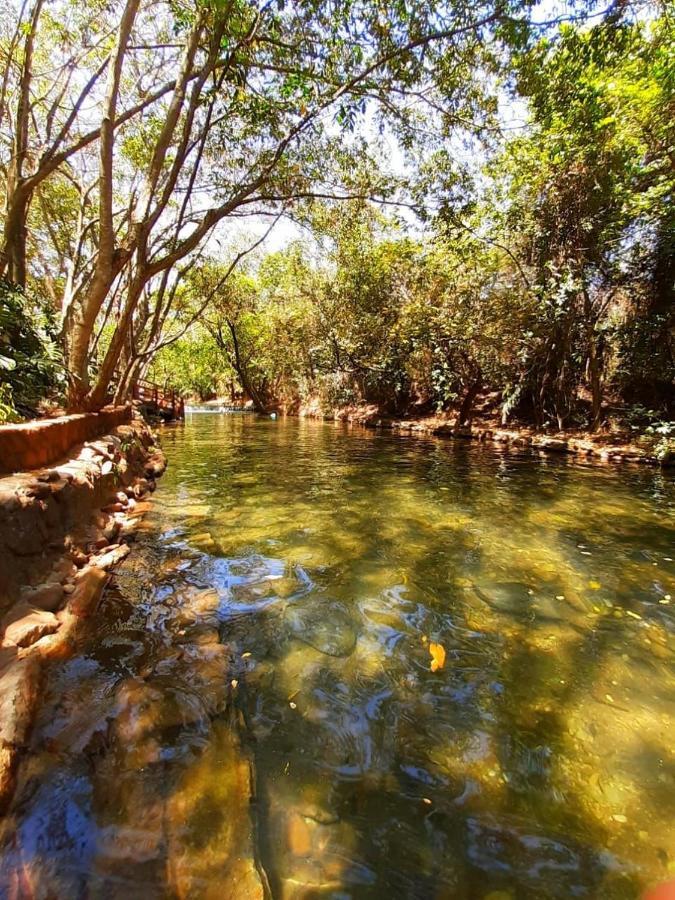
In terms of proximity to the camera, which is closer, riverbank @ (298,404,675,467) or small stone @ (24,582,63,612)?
small stone @ (24,582,63,612)

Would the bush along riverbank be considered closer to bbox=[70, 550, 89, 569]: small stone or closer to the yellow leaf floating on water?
bbox=[70, 550, 89, 569]: small stone

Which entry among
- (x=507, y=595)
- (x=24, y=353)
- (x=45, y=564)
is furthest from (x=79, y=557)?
(x=24, y=353)

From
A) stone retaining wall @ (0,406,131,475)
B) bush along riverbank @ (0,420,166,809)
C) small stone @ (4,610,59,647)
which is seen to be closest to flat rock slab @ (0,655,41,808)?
bush along riverbank @ (0,420,166,809)

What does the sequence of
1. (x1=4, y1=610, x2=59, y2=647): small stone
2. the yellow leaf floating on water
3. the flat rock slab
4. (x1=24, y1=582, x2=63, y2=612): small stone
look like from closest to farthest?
1. the flat rock slab
2. (x1=4, y1=610, x2=59, y2=647): small stone
3. the yellow leaf floating on water
4. (x1=24, y1=582, x2=63, y2=612): small stone

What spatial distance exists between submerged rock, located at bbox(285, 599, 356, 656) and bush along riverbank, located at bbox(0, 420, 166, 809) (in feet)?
4.93

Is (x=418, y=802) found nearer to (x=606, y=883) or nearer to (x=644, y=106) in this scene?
(x=606, y=883)

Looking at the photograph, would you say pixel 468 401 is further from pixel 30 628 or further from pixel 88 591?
pixel 30 628

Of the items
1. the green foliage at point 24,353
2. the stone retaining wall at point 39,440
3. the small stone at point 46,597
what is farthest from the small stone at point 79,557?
the green foliage at point 24,353

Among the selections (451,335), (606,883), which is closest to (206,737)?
(606,883)

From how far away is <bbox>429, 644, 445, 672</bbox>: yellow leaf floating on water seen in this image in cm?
276

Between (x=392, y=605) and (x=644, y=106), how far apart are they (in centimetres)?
1145

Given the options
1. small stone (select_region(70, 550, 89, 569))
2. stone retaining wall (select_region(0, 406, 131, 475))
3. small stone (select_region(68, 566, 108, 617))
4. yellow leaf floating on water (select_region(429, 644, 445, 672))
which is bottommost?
yellow leaf floating on water (select_region(429, 644, 445, 672))

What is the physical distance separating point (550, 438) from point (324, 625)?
488 inches

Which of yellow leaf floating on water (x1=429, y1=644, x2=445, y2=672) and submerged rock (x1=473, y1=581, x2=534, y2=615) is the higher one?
submerged rock (x1=473, y1=581, x2=534, y2=615)
